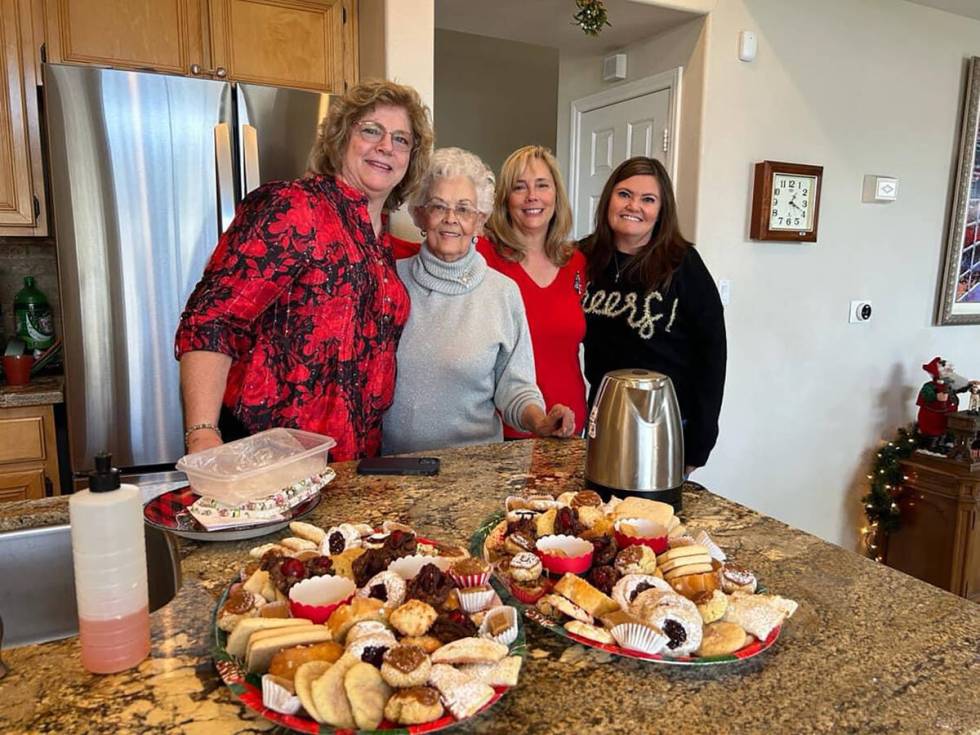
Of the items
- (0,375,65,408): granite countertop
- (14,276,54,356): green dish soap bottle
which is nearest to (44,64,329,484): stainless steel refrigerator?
(0,375,65,408): granite countertop

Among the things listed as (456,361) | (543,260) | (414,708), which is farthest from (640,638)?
(543,260)

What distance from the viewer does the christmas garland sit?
3279 mm

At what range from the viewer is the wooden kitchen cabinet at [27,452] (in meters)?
2.16

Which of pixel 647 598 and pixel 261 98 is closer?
pixel 647 598

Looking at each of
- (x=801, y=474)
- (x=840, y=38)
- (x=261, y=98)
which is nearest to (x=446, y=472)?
(x=261, y=98)

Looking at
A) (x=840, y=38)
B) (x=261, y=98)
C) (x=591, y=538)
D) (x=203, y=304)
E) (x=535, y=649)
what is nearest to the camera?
(x=535, y=649)

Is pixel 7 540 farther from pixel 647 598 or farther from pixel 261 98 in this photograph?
pixel 261 98

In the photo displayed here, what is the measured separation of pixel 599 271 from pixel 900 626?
1534 mm

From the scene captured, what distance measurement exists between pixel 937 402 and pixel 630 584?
3052 mm

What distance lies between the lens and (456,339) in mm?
1608

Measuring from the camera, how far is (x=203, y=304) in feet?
4.09

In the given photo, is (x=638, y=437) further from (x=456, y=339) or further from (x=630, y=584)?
(x=456, y=339)

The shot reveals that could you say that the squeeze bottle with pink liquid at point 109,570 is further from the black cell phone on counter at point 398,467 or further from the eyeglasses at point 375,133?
the eyeglasses at point 375,133

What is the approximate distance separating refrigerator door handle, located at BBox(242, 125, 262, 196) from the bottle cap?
5.49 ft
